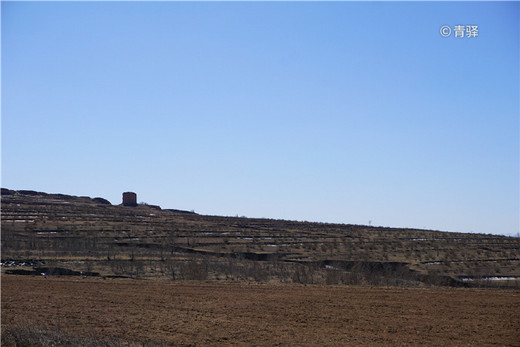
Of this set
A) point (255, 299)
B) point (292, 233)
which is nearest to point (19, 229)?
point (292, 233)

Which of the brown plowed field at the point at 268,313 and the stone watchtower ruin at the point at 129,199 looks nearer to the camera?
the brown plowed field at the point at 268,313

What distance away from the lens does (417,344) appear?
11562mm

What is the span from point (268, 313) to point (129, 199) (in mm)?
58917

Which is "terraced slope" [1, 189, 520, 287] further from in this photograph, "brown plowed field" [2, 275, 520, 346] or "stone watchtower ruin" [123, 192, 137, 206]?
"stone watchtower ruin" [123, 192, 137, 206]

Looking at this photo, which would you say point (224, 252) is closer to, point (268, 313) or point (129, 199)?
point (268, 313)

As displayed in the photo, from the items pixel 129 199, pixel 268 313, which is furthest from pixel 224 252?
pixel 129 199

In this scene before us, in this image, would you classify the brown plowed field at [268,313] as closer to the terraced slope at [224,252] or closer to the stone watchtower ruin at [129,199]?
the terraced slope at [224,252]

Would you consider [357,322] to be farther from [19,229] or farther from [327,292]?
[19,229]

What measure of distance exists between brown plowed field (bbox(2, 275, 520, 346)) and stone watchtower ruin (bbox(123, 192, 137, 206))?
50.9 metres

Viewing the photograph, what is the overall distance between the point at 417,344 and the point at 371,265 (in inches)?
789

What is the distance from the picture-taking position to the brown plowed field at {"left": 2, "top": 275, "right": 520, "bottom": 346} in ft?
40.4

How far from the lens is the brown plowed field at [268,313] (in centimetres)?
1232

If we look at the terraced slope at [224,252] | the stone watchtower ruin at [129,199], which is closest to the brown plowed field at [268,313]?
the terraced slope at [224,252]

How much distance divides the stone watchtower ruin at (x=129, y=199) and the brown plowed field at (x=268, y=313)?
50.9 metres
